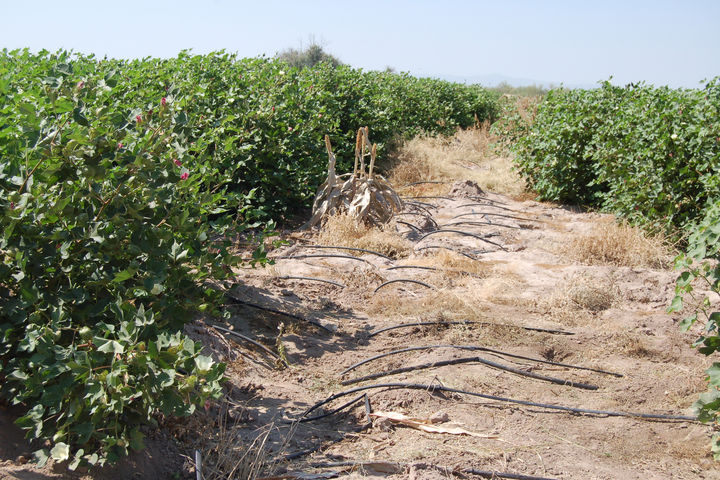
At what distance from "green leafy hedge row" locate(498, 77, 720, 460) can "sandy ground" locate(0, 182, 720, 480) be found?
3.18 feet

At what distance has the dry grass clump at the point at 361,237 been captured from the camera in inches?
287

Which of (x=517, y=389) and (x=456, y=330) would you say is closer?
(x=517, y=389)

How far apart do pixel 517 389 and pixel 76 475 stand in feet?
8.60

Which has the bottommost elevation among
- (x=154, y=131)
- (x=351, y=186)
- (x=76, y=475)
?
(x=76, y=475)

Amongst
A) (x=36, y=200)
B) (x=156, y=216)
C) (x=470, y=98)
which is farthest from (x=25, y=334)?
(x=470, y=98)

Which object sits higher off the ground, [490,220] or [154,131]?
[154,131]

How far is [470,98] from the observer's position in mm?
17859

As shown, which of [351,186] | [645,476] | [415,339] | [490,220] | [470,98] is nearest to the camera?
[645,476]

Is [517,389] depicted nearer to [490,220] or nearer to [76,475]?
[76,475]

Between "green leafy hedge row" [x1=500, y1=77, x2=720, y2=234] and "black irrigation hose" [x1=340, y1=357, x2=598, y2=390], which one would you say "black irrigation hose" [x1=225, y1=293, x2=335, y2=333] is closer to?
"black irrigation hose" [x1=340, y1=357, x2=598, y2=390]

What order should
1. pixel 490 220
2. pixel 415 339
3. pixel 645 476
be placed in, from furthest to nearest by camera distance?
pixel 490 220
pixel 415 339
pixel 645 476

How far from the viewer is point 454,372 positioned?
4309 mm

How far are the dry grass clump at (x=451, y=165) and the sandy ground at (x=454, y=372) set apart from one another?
3910mm

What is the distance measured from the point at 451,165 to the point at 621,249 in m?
6.30
